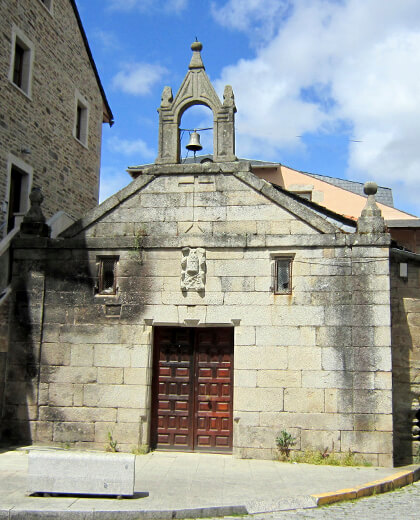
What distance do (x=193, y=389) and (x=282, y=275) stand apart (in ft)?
8.08

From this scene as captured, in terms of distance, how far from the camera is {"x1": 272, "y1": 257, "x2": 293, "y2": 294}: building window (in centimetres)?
955

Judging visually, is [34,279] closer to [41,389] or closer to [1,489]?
[41,389]

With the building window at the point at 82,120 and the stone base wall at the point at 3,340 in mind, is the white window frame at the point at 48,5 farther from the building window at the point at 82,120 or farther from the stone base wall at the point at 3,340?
the stone base wall at the point at 3,340

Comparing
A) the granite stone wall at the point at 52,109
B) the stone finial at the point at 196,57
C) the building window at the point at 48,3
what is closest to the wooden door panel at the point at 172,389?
the stone finial at the point at 196,57

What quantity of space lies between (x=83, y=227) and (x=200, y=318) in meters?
2.67

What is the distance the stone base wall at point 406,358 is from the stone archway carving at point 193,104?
3706 mm

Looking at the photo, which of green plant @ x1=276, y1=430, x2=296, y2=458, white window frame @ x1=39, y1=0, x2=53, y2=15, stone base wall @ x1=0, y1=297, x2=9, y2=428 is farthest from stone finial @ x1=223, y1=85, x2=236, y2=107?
white window frame @ x1=39, y1=0, x2=53, y2=15

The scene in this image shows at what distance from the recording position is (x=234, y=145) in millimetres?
10219

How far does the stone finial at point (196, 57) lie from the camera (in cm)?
1062

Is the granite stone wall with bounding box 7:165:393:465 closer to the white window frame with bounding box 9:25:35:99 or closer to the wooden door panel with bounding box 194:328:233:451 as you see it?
the wooden door panel with bounding box 194:328:233:451

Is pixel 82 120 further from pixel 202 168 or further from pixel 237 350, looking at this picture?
pixel 237 350

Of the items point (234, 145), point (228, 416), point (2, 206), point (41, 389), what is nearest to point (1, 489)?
point (41, 389)

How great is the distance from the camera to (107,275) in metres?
10.1

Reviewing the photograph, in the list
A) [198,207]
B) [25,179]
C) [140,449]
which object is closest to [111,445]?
[140,449]
